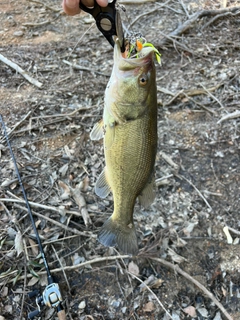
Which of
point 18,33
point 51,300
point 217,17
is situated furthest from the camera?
point 217,17

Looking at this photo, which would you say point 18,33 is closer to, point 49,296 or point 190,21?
point 190,21

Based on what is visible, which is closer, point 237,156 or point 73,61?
point 237,156

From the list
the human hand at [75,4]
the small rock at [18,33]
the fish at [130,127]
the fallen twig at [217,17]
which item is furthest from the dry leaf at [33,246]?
the fallen twig at [217,17]

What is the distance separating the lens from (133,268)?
2.91 metres

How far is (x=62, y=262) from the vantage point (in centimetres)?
288

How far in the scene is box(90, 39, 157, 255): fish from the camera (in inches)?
75.7

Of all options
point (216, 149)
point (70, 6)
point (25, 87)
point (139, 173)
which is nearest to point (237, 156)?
point (216, 149)

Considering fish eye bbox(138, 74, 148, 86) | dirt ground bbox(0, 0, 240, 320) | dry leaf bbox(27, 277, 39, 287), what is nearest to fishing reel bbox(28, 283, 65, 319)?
dirt ground bbox(0, 0, 240, 320)

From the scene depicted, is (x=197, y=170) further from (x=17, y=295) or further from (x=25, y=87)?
(x=25, y=87)

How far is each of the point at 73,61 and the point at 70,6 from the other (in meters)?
3.11

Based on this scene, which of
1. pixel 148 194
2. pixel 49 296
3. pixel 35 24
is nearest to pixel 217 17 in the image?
pixel 35 24

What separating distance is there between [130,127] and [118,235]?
2.73 ft

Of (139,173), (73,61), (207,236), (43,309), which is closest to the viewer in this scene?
(139,173)

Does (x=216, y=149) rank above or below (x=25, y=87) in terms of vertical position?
below
